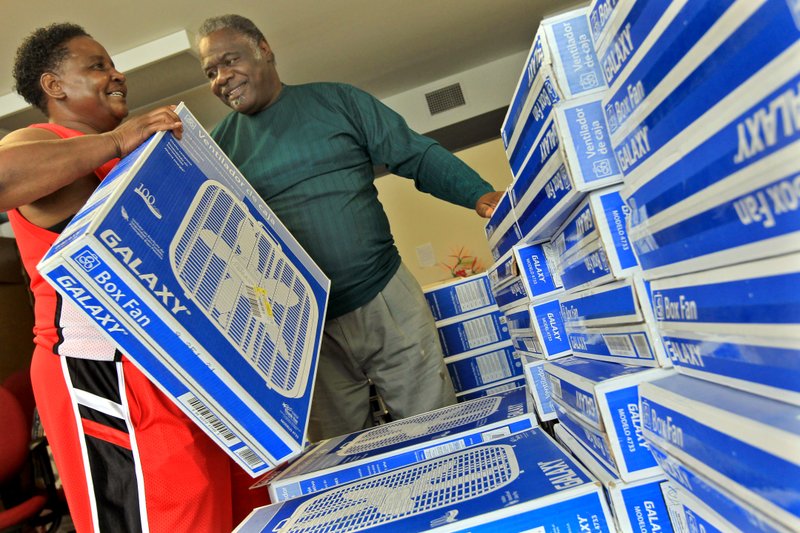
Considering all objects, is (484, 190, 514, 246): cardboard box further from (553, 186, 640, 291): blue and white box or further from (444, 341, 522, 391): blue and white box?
(444, 341, 522, 391): blue and white box

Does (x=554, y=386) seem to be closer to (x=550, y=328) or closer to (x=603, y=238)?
(x=550, y=328)

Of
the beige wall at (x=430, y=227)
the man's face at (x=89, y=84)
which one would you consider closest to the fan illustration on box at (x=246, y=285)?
the man's face at (x=89, y=84)

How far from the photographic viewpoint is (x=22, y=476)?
2.50 metres

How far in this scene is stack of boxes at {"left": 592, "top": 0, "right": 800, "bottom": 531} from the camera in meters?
0.42

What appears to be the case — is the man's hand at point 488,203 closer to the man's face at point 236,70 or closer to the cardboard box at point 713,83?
the man's face at point 236,70

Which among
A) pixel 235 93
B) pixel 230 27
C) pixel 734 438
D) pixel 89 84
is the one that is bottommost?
pixel 734 438

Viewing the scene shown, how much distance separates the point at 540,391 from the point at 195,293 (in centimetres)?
60

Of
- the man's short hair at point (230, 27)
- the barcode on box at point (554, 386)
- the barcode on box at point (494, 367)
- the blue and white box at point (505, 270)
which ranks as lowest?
the barcode on box at point (494, 367)

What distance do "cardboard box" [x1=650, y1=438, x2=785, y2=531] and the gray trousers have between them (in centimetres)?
98

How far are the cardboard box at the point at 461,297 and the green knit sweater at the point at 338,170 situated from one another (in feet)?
1.08

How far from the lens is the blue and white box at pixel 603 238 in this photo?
2.39ft

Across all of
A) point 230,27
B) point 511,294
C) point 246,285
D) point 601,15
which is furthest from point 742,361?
point 230,27

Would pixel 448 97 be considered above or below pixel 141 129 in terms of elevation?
above

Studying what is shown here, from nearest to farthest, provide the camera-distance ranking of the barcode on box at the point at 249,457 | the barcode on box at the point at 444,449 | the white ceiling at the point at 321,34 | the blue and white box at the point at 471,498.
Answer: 1. the blue and white box at the point at 471,498
2. the barcode on box at the point at 249,457
3. the barcode on box at the point at 444,449
4. the white ceiling at the point at 321,34
